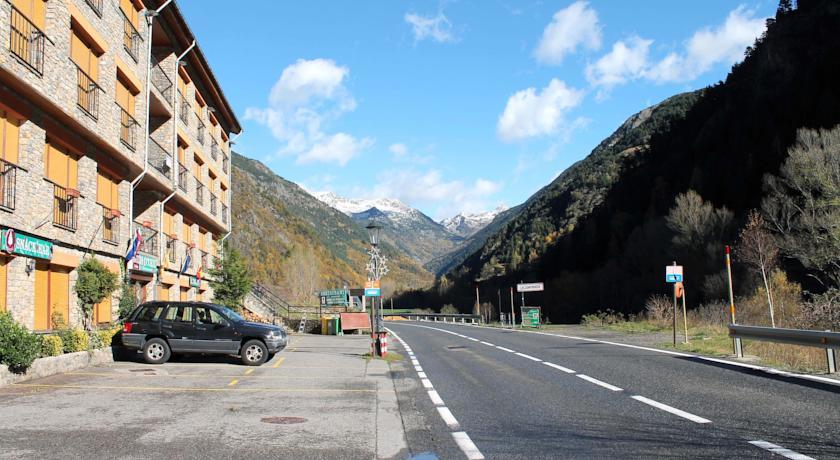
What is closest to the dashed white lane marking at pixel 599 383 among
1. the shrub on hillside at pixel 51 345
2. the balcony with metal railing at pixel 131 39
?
the shrub on hillside at pixel 51 345

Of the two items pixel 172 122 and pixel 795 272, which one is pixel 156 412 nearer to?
pixel 172 122

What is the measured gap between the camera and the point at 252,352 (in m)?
17.9

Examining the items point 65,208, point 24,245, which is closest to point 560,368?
point 24,245

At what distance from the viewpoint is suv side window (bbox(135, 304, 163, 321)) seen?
17750 millimetres

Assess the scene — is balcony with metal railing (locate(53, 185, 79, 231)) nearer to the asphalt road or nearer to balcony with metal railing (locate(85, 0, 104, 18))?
balcony with metal railing (locate(85, 0, 104, 18))

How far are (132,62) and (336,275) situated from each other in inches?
6030

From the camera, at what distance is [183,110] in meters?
32.3

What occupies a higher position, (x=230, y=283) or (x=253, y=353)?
(x=230, y=283)

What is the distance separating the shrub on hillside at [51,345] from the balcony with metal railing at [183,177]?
56.1 feet

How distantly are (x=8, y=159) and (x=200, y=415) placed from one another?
31.6 ft

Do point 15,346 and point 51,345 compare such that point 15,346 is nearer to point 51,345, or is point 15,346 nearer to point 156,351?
point 51,345

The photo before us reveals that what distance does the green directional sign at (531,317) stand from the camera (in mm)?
46562

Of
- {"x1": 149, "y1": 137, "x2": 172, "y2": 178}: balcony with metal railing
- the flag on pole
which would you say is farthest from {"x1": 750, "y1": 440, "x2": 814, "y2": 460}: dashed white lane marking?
{"x1": 149, "y1": 137, "x2": 172, "y2": 178}: balcony with metal railing

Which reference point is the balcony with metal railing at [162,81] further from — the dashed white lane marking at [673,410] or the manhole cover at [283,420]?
the dashed white lane marking at [673,410]
